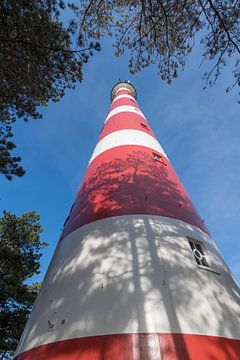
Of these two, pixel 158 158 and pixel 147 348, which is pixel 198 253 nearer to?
pixel 147 348

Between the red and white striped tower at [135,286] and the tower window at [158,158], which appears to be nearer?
the red and white striped tower at [135,286]

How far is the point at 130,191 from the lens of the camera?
5969 mm

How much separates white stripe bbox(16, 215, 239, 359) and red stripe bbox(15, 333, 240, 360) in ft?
0.27

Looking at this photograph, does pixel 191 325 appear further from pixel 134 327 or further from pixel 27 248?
pixel 27 248

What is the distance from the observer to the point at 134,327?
3.45 m

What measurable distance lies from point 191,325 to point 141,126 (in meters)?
7.28

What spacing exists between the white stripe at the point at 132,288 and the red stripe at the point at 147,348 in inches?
3.2

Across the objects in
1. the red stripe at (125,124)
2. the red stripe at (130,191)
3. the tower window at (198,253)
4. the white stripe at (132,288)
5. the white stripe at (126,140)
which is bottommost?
the white stripe at (132,288)

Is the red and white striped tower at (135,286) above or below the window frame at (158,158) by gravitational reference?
below

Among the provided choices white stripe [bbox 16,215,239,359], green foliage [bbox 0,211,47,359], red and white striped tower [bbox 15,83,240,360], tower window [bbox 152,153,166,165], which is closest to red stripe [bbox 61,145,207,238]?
red and white striped tower [bbox 15,83,240,360]

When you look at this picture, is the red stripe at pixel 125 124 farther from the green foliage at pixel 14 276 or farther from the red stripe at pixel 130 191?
the green foliage at pixel 14 276

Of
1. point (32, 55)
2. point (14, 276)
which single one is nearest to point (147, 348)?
point (32, 55)

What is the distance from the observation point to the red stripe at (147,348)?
321 cm

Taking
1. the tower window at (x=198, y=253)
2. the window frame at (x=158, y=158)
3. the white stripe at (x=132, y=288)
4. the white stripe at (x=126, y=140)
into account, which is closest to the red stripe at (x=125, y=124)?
the white stripe at (x=126, y=140)
